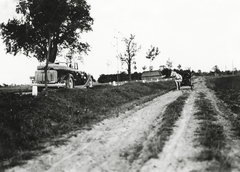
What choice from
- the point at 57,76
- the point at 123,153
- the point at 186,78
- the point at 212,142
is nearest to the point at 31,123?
the point at 123,153

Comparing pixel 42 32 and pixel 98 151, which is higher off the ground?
pixel 42 32

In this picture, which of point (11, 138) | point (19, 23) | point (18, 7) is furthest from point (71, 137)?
point (19, 23)

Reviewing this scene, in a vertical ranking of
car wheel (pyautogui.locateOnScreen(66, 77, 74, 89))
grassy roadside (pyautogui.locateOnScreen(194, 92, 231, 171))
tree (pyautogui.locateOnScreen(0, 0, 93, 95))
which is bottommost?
grassy roadside (pyautogui.locateOnScreen(194, 92, 231, 171))

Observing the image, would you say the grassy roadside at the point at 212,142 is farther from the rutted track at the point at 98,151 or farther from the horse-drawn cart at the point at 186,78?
the horse-drawn cart at the point at 186,78

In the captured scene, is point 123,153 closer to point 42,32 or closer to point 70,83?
point 70,83

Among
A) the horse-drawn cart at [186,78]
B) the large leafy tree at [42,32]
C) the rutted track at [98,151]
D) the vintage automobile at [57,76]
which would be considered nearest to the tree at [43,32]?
the large leafy tree at [42,32]

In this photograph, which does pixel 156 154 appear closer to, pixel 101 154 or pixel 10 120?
pixel 101 154

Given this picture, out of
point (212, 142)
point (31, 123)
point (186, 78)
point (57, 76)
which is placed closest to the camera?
point (212, 142)

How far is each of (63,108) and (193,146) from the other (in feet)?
22.1

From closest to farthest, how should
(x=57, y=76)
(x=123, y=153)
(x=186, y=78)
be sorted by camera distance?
(x=123, y=153) < (x=57, y=76) < (x=186, y=78)

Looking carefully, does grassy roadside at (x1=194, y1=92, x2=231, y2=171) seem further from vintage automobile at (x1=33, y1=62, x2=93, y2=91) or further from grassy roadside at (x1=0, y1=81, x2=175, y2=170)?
vintage automobile at (x1=33, y1=62, x2=93, y2=91)

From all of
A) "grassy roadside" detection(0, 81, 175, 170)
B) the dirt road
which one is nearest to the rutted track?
the dirt road

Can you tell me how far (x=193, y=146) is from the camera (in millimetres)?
5250

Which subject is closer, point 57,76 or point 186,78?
point 57,76
